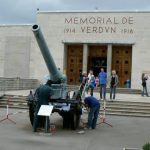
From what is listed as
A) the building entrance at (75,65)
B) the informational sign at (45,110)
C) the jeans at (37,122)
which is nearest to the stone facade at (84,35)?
the building entrance at (75,65)

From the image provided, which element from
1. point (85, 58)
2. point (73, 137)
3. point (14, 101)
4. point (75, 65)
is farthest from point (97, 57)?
point (73, 137)

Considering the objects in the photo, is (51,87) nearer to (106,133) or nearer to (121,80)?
(106,133)

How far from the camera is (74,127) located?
698 inches

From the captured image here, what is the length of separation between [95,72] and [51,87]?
25096 millimetres

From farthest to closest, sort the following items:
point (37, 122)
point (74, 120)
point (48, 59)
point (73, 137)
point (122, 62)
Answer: point (122, 62) → point (74, 120) → point (48, 59) → point (37, 122) → point (73, 137)

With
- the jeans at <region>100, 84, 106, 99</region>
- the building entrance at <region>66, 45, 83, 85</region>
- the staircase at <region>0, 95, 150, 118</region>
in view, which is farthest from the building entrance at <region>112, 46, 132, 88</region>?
the staircase at <region>0, 95, 150, 118</region>

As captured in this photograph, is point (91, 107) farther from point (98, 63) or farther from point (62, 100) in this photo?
point (98, 63)

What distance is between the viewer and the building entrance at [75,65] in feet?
139

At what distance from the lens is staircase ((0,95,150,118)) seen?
2384cm

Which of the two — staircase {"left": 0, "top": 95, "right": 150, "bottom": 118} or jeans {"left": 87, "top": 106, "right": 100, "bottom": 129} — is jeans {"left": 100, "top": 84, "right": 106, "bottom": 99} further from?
jeans {"left": 87, "top": 106, "right": 100, "bottom": 129}

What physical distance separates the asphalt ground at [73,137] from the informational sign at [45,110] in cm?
68

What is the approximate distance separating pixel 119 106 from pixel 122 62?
16.8m

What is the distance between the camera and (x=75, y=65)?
42375 mm

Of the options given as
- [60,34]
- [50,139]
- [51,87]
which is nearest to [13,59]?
[60,34]
